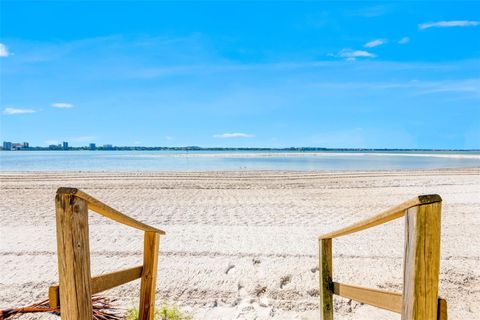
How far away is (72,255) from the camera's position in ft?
5.89

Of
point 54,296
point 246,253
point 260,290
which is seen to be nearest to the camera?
point 54,296

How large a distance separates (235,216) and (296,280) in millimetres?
4562

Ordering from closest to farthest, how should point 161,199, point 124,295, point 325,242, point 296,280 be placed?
point 325,242 < point 124,295 < point 296,280 < point 161,199

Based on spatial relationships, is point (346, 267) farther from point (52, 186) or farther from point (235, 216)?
point (52, 186)

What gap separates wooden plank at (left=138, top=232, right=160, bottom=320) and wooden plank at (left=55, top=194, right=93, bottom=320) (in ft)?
3.36

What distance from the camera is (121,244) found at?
684cm

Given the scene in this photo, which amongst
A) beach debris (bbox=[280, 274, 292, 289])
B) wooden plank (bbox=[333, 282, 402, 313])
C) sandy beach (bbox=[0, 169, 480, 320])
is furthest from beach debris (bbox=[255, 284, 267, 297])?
wooden plank (bbox=[333, 282, 402, 313])

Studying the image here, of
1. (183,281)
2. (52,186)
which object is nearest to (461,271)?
(183,281)

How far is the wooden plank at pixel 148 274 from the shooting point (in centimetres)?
289

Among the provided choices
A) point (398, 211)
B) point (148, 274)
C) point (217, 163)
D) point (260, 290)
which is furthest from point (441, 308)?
point (217, 163)

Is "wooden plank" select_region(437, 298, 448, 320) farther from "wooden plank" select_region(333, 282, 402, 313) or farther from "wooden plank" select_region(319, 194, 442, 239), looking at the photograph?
"wooden plank" select_region(319, 194, 442, 239)

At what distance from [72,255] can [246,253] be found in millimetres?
4636

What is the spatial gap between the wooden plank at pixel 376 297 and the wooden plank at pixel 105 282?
1.46 m

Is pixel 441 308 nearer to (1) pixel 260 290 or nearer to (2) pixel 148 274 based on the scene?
(2) pixel 148 274
